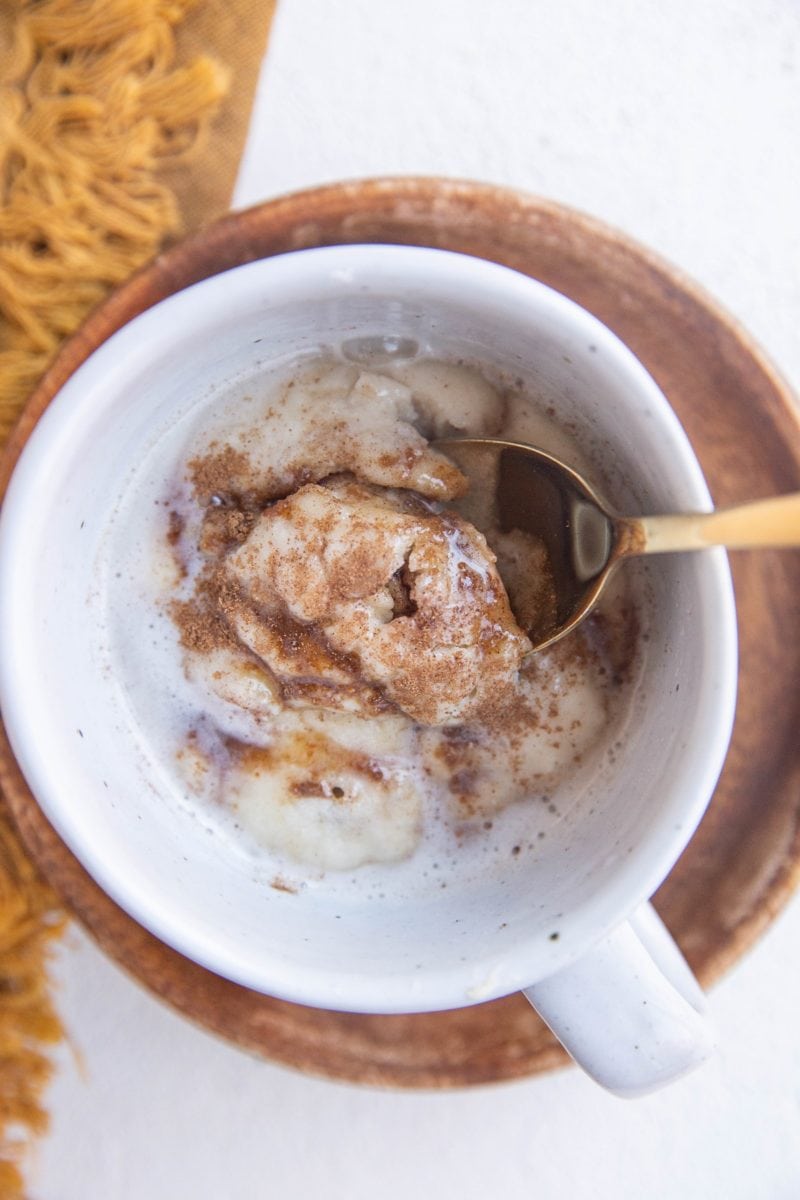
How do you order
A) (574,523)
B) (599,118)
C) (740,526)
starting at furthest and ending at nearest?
1. (599,118)
2. (574,523)
3. (740,526)

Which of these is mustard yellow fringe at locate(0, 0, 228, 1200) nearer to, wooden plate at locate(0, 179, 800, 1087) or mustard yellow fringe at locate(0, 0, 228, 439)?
mustard yellow fringe at locate(0, 0, 228, 439)

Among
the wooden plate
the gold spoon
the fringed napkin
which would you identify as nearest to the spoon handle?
the gold spoon

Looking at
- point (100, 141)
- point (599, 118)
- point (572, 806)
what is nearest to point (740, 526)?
point (572, 806)

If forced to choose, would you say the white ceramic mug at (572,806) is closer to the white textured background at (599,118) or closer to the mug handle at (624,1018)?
the mug handle at (624,1018)

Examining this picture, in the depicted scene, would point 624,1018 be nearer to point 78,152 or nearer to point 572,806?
point 572,806

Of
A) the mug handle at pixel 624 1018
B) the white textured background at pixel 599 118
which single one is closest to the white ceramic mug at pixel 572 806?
the mug handle at pixel 624 1018

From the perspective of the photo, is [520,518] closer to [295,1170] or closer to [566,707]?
[566,707]

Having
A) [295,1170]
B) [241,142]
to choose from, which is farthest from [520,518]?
[295,1170]
